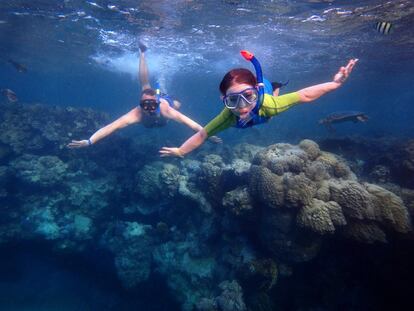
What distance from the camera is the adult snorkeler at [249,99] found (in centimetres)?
420

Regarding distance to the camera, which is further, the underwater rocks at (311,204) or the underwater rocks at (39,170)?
the underwater rocks at (39,170)

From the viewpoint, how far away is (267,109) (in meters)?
4.66

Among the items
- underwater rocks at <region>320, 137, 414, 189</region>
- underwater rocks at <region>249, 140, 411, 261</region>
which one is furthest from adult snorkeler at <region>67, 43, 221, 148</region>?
underwater rocks at <region>320, 137, 414, 189</region>

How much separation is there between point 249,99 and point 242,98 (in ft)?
0.48

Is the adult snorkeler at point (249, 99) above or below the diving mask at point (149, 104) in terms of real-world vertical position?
below

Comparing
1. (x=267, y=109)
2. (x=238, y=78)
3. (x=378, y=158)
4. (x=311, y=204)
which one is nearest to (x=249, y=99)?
(x=238, y=78)

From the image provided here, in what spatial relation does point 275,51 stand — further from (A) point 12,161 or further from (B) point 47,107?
(A) point 12,161

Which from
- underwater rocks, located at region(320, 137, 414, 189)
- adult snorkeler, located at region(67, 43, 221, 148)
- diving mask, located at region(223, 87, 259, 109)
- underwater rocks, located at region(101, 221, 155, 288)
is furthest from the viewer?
underwater rocks, located at region(320, 137, 414, 189)

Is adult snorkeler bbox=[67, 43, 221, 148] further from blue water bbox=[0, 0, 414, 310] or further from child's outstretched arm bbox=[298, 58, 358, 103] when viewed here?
blue water bbox=[0, 0, 414, 310]

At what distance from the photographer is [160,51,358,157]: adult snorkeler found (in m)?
4.20

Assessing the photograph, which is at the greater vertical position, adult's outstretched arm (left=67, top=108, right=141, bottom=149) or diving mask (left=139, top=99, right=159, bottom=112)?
diving mask (left=139, top=99, right=159, bottom=112)

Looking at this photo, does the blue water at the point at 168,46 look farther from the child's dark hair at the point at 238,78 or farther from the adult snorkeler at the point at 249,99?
the child's dark hair at the point at 238,78

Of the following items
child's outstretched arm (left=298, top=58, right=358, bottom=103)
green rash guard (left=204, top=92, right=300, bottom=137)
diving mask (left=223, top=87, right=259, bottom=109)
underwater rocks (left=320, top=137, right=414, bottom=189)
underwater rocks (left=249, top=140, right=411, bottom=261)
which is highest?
underwater rocks (left=320, top=137, right=414, bottom=189)

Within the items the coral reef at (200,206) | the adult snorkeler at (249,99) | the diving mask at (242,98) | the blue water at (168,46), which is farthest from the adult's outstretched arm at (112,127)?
the blue water at (168,46)
